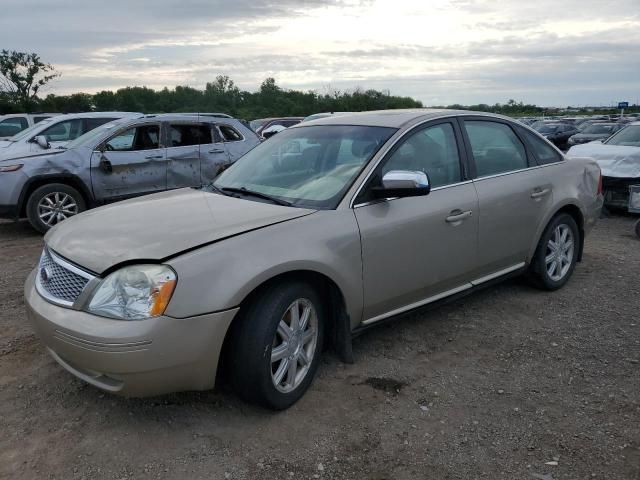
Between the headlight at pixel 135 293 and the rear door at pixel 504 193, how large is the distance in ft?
8.00

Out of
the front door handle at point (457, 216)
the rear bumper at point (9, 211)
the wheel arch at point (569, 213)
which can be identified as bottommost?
the rear bumper at point (9, 211)

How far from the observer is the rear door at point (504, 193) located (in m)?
4.30

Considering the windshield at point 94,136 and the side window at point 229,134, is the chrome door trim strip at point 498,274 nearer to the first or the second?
the side window at point 229,134

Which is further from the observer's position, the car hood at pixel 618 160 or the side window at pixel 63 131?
the side window at pixel 63 131

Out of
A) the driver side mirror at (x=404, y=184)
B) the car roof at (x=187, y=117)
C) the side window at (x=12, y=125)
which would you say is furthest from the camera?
the side window at (x=12, y=125)

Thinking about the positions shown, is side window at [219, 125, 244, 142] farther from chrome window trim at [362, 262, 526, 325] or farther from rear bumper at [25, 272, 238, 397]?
rear bumper at [25, 272, 238, 397]

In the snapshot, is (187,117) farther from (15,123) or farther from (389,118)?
(15,123)

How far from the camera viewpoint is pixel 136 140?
8344 mm

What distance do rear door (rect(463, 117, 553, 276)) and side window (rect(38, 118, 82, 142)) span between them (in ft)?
26.7

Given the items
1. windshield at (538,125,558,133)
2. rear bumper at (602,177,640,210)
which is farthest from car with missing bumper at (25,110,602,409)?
windshield at (538,125,558,133)

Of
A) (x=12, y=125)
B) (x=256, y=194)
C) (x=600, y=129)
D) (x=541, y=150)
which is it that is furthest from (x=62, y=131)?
(x=600, y=129)

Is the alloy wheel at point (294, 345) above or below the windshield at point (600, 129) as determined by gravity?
below

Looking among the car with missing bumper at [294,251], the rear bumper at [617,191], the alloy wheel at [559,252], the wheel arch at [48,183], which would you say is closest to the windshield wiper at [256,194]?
the car with missing bumper at [294,251]

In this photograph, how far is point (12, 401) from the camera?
3.34 meters
